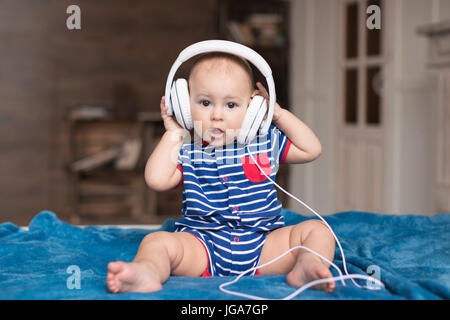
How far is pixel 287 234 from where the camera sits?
1.09 meters

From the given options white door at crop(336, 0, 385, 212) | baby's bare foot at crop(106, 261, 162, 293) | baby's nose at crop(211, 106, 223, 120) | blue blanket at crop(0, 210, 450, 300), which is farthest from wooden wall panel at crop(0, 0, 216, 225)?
baby's bare foot at crop(106, 261, 162, 293)

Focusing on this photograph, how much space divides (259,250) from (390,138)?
2.05 m

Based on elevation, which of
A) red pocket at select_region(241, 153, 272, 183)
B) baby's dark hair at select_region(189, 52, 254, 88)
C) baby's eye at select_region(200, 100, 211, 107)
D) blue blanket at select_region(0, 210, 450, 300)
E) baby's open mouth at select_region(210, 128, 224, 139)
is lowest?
blue blanket at select_region(0, 210, 450, 300)

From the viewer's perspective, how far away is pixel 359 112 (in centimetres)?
331

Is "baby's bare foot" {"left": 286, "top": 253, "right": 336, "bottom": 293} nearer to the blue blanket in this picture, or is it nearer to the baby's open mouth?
the blue blanket

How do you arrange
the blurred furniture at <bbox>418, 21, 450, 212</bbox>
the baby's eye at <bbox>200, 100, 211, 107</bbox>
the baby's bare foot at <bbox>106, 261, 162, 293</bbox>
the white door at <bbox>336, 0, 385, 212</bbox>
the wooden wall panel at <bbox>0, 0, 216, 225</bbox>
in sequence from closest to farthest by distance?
the baby's bare foot at <bbox>106, 261, 162, 293</bbox>, the baby's eye at <bbox>200, 100, 211, 107</bbox>, the blurred furniture at <bbox>418, 21, 450, 212</bbox>, the white door at <bbox>336, 0, 385, 212</bbox>, the wooden wall panel at <bbox>0, 0, 216, 225</bbox>

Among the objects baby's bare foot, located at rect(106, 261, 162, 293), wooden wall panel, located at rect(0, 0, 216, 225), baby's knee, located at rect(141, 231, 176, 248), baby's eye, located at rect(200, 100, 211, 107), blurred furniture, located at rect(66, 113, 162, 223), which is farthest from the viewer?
wooden wall panel, located at rect(0, 0, 216, 225)

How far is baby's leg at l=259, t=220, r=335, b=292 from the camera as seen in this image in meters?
0.91

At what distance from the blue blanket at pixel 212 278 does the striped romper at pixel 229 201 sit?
13 cm

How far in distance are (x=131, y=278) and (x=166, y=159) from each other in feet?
1.16

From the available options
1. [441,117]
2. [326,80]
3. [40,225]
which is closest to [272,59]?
[326,80]

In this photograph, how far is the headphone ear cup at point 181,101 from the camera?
1052 millimetres

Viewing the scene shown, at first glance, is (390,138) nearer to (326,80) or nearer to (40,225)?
(326,80)

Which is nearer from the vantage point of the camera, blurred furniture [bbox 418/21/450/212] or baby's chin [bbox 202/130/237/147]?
baby's chin [bbox 202/130/237/147]
